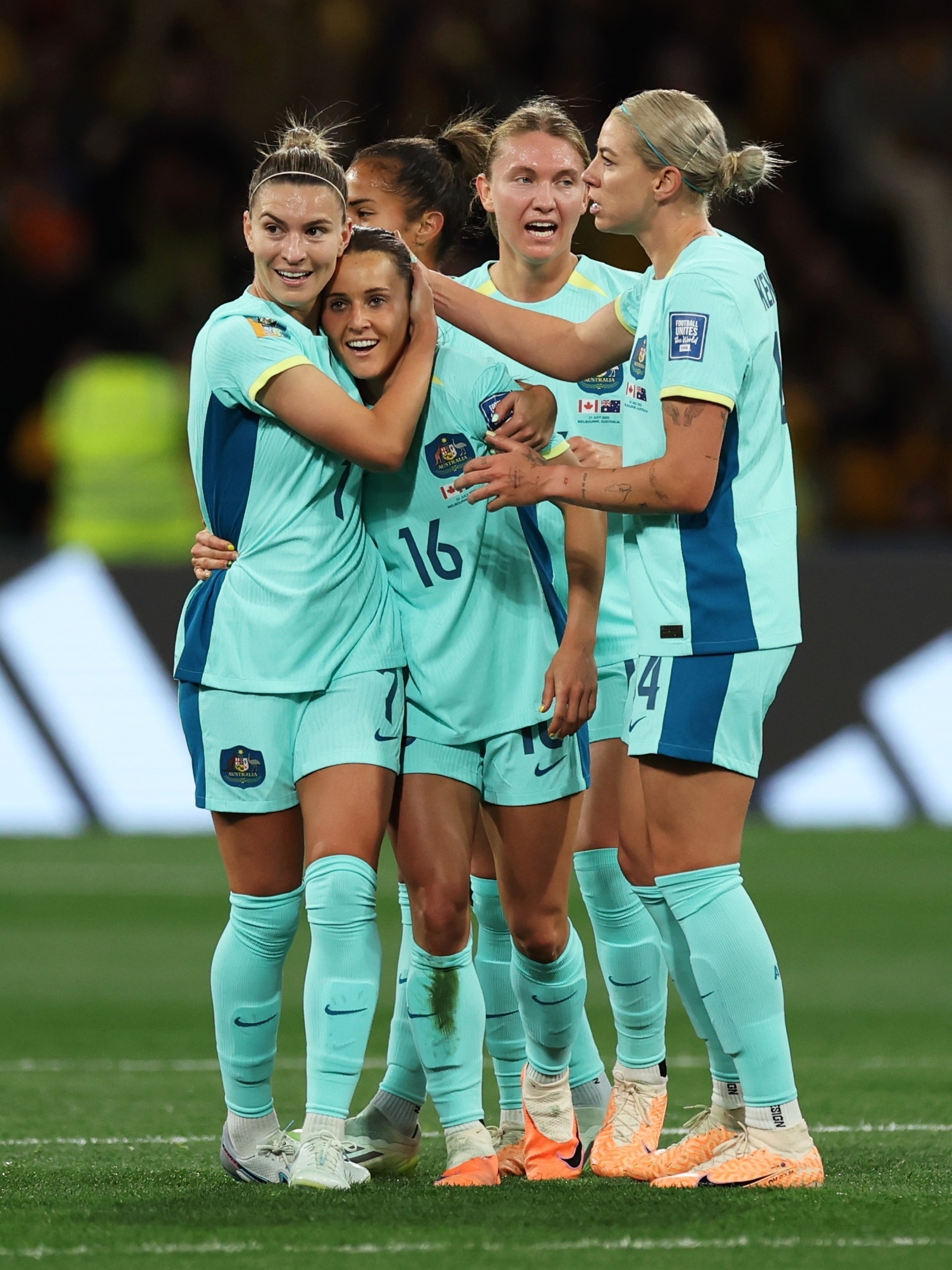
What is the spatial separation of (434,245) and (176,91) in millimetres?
8551

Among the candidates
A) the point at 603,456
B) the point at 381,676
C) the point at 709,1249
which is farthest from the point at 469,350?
the point at 709,1249

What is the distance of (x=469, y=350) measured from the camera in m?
4.61

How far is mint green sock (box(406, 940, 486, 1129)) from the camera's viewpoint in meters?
4.34

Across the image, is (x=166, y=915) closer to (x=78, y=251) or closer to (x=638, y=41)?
(x=78, y=251)

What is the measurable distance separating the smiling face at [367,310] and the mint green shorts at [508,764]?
32.0 inches

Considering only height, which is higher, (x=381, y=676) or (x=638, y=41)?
(x=638, y=41)

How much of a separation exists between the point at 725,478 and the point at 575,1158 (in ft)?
4.98

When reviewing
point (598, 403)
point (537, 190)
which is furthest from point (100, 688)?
point (537, 190)

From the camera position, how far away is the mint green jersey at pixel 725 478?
411cm

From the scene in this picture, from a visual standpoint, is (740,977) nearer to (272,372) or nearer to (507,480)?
(507,480)

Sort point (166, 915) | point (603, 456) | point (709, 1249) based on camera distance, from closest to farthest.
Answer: point (709, 1249) < point (603, 456) < point (166, 915)

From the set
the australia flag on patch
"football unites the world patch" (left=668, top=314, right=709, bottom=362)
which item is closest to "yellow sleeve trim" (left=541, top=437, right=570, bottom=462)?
the australia flag on patch

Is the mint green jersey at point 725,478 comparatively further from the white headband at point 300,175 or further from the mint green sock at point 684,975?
the white headband at point 300,175

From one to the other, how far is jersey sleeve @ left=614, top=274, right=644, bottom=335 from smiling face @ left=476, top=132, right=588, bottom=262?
513 millimetres
